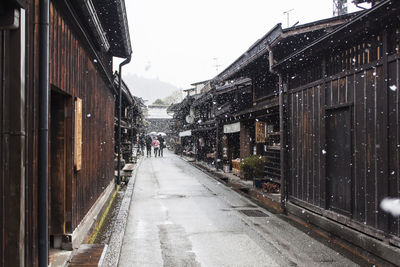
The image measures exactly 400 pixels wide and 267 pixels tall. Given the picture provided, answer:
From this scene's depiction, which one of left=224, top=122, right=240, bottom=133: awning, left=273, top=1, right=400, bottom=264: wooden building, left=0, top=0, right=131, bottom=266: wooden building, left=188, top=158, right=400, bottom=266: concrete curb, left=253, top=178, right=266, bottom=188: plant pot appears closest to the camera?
left=0, top=0, right=131, bottom=266: wooden building

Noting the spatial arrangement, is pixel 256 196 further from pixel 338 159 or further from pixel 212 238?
pixel 212 238

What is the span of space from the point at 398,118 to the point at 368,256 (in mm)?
2933

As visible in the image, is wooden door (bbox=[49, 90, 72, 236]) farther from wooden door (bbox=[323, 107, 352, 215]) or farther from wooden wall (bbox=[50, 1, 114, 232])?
wooden door (bbox=[323, 107, 352, 215])

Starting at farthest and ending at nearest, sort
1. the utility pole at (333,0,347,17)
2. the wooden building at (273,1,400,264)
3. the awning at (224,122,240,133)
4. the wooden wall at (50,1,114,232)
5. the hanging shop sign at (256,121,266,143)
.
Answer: the utility pole at (333,0,347,17) → the awning at (224,122,240,133) → the hanging shop sign at (256,121,266,143) → the wooden building at (273,1,400,264) → the wooden wall at (50,1,114,232)

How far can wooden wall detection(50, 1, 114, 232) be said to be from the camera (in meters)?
6.34

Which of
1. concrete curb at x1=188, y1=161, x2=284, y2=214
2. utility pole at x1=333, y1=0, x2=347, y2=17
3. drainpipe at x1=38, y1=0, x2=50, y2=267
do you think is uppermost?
utility pole at x1=333, y1=0, x2=347, y2=17

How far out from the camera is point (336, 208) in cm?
970

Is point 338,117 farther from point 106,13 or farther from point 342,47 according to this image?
point 106,13

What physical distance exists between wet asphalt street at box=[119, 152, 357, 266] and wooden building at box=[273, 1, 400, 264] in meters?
1.09

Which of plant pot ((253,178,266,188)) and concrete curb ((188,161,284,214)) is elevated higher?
plant pot ((253,178,266,188))

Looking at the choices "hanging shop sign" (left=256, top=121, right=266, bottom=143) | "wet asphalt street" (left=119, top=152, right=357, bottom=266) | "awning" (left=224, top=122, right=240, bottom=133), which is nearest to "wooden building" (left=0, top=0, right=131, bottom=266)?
"wet asphalt street" (left=119, top=152, right=357, bottom=266)

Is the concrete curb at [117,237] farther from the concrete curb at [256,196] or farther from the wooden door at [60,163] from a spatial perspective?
the concrete curb at [256,196]

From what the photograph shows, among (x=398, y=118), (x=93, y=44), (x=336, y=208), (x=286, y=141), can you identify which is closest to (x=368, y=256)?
(x=336, y=208)

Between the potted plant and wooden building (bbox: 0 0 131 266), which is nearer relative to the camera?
wooden building (bbox: 0 0 131 266)
